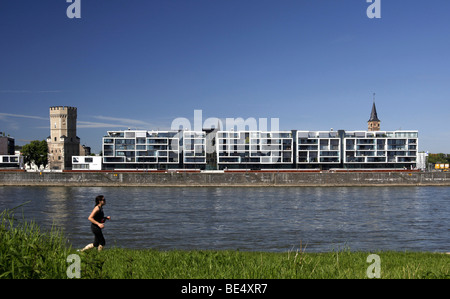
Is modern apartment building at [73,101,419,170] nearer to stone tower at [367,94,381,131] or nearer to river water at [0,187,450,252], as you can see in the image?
stone tower at [367,94,381,131]

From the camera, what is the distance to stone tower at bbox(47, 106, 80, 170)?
132625 millimetres

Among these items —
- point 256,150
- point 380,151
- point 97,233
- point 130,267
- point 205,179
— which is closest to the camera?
point 130,267

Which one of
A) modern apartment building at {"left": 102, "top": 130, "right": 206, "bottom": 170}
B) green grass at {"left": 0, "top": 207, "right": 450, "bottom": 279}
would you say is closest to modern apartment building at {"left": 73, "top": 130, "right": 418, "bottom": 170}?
modern apartment building at {"left": 102, "top": 130, "right": 206, "bottom": 170}

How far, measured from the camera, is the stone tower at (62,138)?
435 ft

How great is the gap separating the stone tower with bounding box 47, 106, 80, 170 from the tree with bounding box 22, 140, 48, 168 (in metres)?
1.95

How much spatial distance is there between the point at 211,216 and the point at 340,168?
9259 cm

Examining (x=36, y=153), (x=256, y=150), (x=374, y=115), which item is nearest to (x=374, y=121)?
(x=374, y=115)

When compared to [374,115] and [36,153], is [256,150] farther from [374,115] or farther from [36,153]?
[374,115]

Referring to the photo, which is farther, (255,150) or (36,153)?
(36,153)

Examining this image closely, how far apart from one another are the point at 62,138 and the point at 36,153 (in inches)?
363

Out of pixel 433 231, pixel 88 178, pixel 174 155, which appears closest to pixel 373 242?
pixel 433 231

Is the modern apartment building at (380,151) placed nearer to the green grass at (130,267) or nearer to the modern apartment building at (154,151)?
the modern apartment building at (154,151)

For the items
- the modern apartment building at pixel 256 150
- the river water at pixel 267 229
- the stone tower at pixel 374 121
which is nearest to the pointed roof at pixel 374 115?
the stone tower at pixel 374 121

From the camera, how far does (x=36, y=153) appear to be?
130 metres
